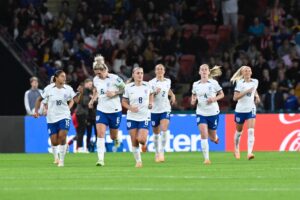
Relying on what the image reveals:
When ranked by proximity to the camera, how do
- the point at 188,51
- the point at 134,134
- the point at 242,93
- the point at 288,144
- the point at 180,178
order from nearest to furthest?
the point at 180,178 < the point at 134,134 < the point at 242,93 < the point at 288,144 < the point at 188,51

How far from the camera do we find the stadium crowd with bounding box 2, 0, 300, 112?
38.0m

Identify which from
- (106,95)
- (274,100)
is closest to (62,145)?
(106,95)

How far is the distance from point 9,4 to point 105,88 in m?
16.4

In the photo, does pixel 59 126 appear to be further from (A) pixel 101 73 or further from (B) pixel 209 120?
(B) pixel 209 120

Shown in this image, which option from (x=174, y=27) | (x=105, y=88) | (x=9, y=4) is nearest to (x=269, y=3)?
(x=174, y=27)

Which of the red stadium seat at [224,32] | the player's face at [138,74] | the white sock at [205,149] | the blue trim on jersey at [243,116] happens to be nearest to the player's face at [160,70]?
the blue trim on jersey at [243,116]

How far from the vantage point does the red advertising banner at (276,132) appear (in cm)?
3434

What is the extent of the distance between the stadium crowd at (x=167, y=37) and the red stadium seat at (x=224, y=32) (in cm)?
4

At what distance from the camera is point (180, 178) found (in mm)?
19078

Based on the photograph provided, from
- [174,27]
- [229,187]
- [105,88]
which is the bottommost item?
[229,187]

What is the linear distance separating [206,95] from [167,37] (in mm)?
13129

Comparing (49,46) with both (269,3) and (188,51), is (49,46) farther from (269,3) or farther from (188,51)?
(269,3)

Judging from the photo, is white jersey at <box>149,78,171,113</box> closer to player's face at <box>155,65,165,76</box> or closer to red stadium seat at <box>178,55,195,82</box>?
player's face at <box>155,65,165,76</box>

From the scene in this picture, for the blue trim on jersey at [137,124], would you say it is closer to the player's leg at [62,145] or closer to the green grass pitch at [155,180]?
the green grass pitch at [155,180]
